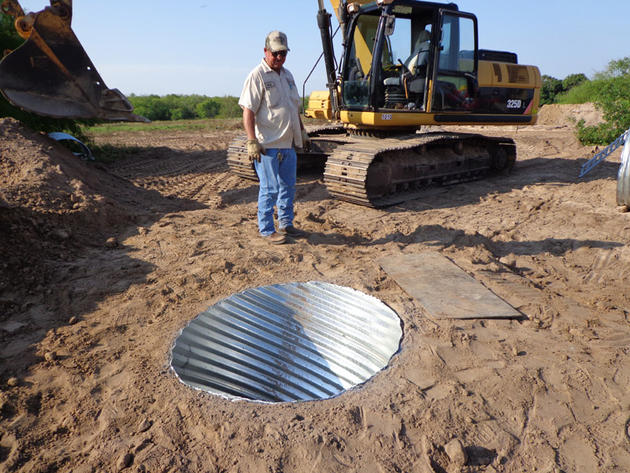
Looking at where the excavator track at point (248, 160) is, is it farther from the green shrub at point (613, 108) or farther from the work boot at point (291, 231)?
the green shrub at point (613, 108)

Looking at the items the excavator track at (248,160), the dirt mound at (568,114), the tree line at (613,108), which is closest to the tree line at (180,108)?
the dirt mound at (568,114)

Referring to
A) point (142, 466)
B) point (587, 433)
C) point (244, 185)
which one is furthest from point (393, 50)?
point (142, 466)

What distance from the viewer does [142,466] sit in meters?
1.91

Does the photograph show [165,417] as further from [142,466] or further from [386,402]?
[386,402]

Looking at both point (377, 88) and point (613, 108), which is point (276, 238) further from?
point (613, 108)

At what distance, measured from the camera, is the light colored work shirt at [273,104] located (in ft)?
13.5

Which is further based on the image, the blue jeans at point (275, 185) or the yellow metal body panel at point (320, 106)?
the yellow metal body panel at point (320, 106)

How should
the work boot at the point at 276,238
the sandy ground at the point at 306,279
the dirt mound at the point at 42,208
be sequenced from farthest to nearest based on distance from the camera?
the work boot at the point at 276,238
the dirt mound at the point at 42,208
the sandy ground at the point at 306,279

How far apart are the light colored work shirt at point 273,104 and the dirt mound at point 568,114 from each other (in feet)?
49.6

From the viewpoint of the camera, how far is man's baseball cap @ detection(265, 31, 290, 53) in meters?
3.95

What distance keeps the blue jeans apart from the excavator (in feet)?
5.00

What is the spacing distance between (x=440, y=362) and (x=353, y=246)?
2.15m

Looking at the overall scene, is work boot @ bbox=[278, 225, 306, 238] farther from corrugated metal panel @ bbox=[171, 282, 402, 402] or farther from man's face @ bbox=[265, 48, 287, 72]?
man's face @ bbox=[265, 48, 287, 72]

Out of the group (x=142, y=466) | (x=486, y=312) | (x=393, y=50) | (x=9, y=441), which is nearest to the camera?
(x=142, y=466)
